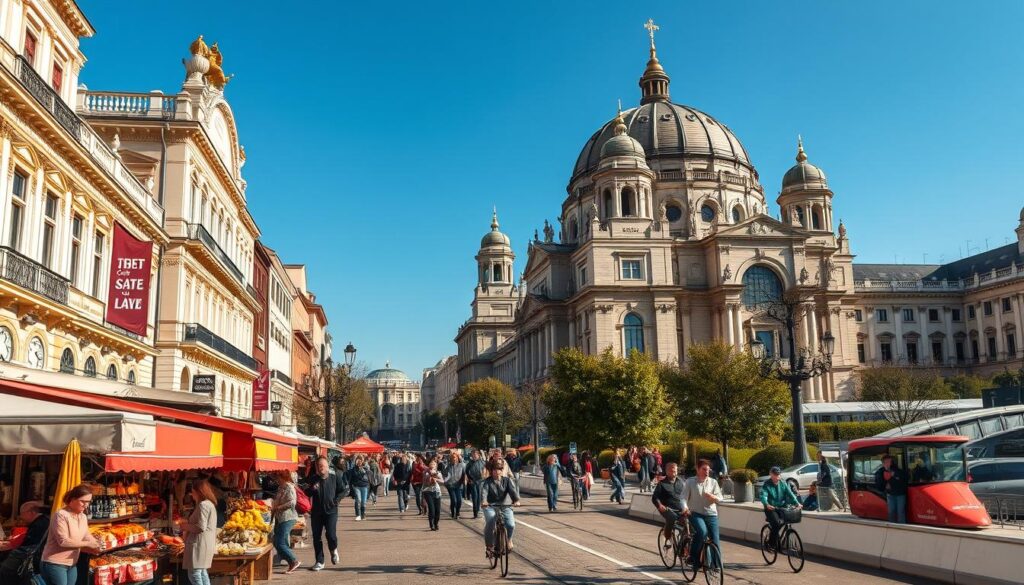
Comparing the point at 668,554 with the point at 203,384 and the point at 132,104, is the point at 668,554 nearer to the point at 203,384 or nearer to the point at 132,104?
the point at 203,384

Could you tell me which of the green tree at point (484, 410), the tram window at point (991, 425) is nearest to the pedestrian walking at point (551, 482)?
the tram window at point (991, 425)

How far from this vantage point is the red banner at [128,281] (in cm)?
2266

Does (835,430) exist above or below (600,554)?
above

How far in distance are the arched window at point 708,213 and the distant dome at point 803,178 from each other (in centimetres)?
766

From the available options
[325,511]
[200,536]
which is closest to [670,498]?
[325,511]

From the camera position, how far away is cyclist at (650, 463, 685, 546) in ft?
44.6

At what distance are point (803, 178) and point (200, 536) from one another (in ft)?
290

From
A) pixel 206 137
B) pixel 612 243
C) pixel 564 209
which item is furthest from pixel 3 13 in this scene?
pixel 564 209

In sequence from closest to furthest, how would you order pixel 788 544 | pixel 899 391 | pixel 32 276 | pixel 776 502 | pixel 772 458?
pixel 788 544, pixel 776 502, pixel 32 276, pixel 772 458, pixel 899 391

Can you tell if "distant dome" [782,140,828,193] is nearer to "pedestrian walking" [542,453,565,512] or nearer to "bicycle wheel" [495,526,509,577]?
"pedestrian walking" [542,453,565,512]

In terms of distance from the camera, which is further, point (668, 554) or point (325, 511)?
point (325, 511)

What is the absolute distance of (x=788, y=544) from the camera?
1376 centimetres

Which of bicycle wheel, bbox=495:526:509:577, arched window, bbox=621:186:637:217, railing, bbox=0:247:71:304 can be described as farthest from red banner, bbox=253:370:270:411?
arched window, bbox=621:186:637:217

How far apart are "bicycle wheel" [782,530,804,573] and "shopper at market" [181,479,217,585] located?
8800mm
